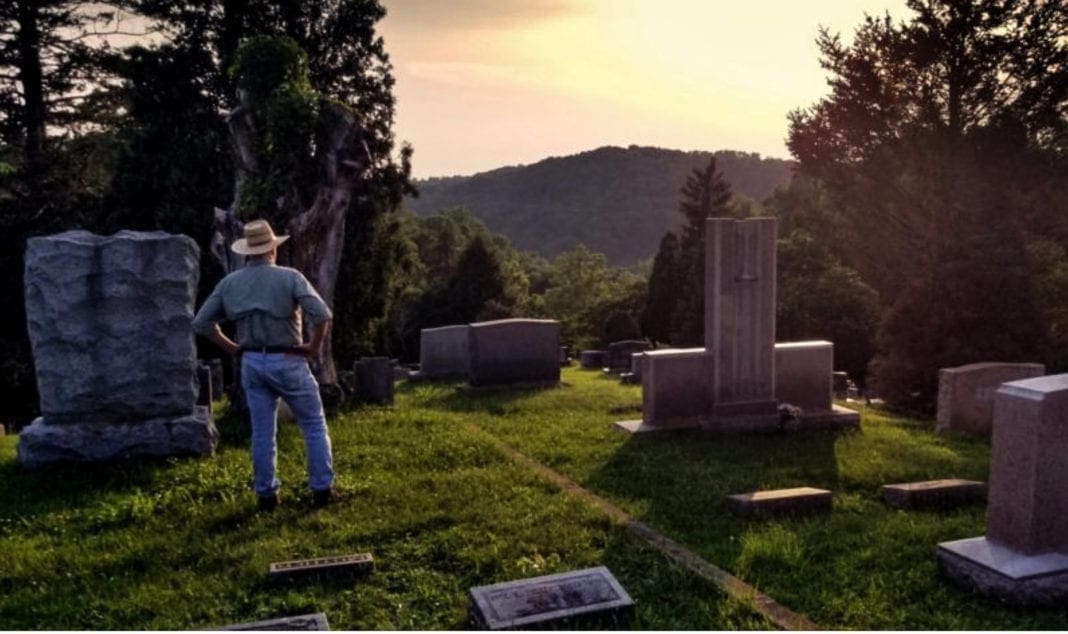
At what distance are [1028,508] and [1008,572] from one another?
1.53 feet

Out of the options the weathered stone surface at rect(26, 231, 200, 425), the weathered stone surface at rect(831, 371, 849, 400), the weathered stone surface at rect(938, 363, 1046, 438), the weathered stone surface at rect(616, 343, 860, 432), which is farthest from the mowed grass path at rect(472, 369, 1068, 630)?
the weathered stone surface at rect(831, 371, 849, 400)

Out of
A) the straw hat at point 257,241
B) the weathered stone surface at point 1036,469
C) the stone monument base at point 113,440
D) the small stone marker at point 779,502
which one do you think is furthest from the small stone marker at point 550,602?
the stone monument base at point 113,440

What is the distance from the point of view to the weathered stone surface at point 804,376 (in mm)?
10859

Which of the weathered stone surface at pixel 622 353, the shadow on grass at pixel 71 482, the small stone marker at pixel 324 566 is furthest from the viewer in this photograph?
the weathered stone surface at pixel 622 353

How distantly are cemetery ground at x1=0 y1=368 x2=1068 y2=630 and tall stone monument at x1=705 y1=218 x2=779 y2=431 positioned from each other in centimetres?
67

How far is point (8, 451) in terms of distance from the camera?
368 inches

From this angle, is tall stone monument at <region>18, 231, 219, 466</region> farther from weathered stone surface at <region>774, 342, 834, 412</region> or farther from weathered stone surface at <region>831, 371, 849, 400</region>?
weathered stone surface at <region>831, 371, 849, 400</region>

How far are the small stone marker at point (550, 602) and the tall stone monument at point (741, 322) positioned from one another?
5.94 meters

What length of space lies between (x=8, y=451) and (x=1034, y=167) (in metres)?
26.6

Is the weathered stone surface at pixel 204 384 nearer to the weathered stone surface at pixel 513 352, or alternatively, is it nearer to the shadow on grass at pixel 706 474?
the weathered stone surface at pixel 513 352

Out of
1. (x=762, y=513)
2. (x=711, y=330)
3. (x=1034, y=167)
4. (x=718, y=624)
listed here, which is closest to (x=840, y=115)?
(x=1034, y=167)

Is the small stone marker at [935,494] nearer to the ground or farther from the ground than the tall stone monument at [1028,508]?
nearer to the ground

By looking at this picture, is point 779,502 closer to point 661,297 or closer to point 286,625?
point 286,625

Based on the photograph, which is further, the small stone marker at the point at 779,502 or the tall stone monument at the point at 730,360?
the tall stone monument at the point at 730,360
